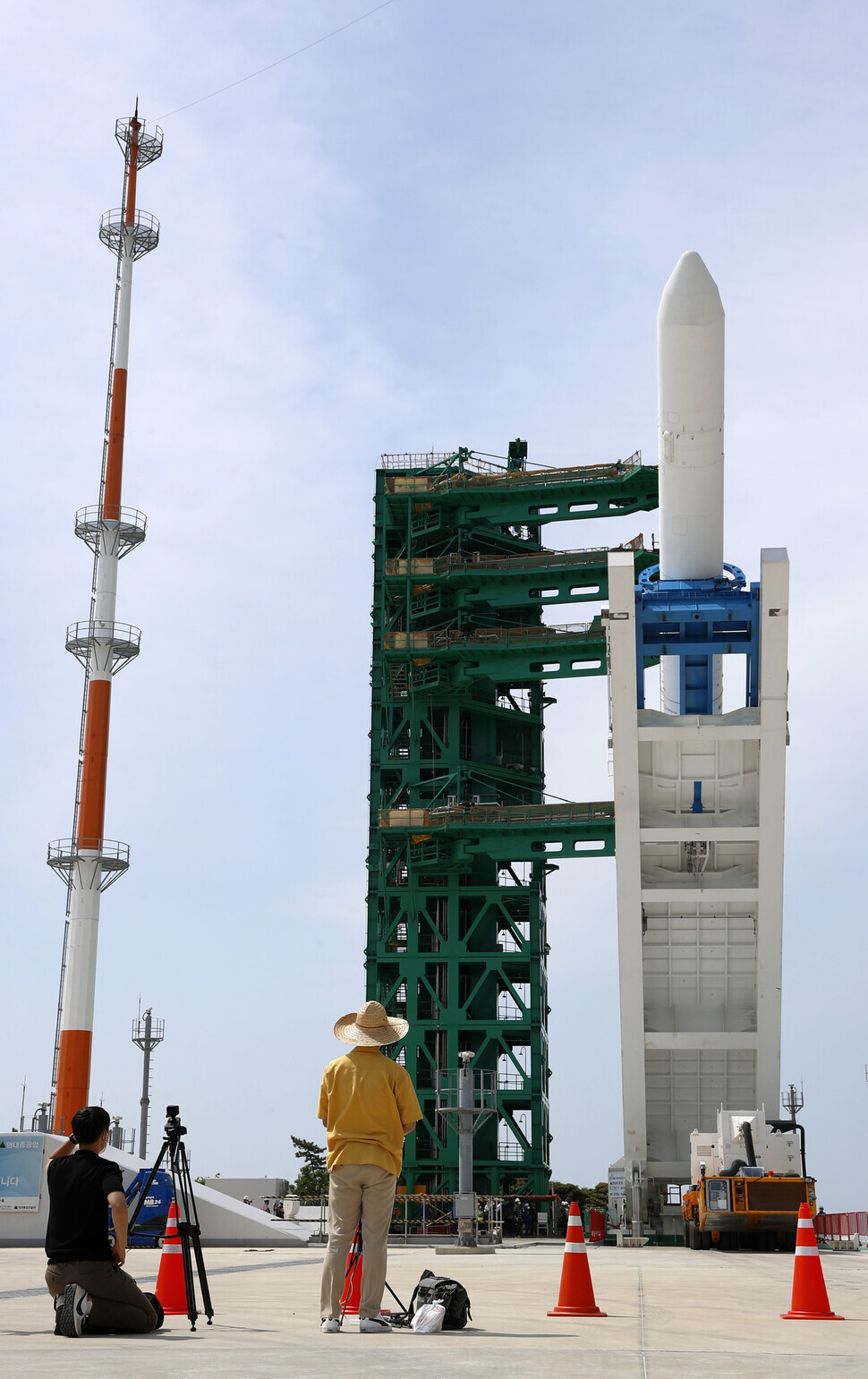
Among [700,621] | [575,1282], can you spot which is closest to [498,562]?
[700,621]

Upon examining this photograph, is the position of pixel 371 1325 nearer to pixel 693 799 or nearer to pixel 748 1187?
pixel 748 1187

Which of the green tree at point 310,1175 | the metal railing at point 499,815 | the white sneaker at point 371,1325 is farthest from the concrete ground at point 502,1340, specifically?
the green tree at point 310,1175

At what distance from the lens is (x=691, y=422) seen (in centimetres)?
2780

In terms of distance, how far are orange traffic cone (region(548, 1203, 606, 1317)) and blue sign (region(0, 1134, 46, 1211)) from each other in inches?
733

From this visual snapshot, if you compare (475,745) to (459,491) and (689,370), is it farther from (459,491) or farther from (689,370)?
(689,370)

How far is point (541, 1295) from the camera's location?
11.7 metres

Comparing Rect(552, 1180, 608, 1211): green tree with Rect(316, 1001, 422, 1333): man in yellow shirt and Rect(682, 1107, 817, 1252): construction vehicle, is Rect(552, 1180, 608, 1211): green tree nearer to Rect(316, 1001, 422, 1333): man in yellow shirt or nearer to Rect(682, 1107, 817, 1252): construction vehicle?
Rect(682, 1107, 817, 1252): construction vehicle

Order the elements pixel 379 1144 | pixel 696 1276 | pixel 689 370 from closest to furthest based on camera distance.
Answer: pixel 379 1144 → pixel 696 1276 → pixel 689 370

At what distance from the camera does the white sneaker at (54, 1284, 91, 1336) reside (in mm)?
7219

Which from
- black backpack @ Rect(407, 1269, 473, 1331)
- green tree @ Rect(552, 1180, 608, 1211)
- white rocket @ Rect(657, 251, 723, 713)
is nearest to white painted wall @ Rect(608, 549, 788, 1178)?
white rocket @ Rect(657, 251, 723, 713)

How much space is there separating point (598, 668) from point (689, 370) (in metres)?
19.2

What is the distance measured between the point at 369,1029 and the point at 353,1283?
162cm

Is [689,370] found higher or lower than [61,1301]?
higher

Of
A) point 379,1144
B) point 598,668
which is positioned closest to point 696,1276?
point 379,1144
